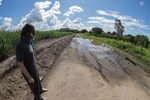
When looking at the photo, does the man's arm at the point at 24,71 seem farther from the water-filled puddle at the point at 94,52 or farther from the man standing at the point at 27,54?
the water-filled puddle at the point at 94,52

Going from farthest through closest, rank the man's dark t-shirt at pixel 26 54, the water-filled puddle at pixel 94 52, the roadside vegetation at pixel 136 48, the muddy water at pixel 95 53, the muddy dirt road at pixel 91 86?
the roadside vegetation at pixel 136 48
the water-filled puddle at pixel 94 52
the muddy water at pixel 95 53
the muddy dirt road at pixel 91 86
the man's dark t-shirt at pixel 26 54

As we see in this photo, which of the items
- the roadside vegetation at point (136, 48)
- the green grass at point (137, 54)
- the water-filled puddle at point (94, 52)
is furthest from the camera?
the roadside vegetation at point (136, 48)

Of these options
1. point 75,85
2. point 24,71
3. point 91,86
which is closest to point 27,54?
point 24,71

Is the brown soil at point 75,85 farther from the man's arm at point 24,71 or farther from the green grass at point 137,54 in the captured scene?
the green grass at point 137,54

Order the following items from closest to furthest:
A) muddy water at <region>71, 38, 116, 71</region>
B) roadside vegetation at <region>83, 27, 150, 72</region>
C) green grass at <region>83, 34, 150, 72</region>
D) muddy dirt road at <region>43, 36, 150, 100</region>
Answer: muddy dirt road at <region>43, 36, 150, 100</region> → muddy water at <region>71, 38, 116, 71</region> → green grass at <region>83, 34, 150, 72</region> → roadside vegetation at <region>83, 27, 150, 72</region>

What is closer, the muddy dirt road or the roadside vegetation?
the muddy dirt road

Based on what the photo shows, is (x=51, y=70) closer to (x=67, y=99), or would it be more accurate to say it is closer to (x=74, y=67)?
(x=74, y=67)

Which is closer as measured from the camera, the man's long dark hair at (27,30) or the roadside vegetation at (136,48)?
the man's long dark hair at (27,30)

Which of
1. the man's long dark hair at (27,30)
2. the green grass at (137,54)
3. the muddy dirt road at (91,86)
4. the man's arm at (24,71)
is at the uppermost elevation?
the man's long dark hair at (27,30)

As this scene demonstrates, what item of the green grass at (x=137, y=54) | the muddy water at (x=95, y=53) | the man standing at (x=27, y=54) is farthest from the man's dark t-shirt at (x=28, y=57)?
the green grass at (x=137, y=54)

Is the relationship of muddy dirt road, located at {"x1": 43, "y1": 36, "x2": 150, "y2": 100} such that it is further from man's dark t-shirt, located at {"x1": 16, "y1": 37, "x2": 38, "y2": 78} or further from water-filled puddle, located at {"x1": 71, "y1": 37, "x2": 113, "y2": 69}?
water-filled puddle, located at {"x1": 71, "y1": 37, "x2": 113, "y2": 69}

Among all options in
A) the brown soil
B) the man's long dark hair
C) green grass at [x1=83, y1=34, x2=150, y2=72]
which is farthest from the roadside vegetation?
the man's long dark hair

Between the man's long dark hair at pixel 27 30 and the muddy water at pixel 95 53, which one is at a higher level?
the man's long dark hair at pixel 27 30

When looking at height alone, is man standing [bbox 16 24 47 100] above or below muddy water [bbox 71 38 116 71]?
above
